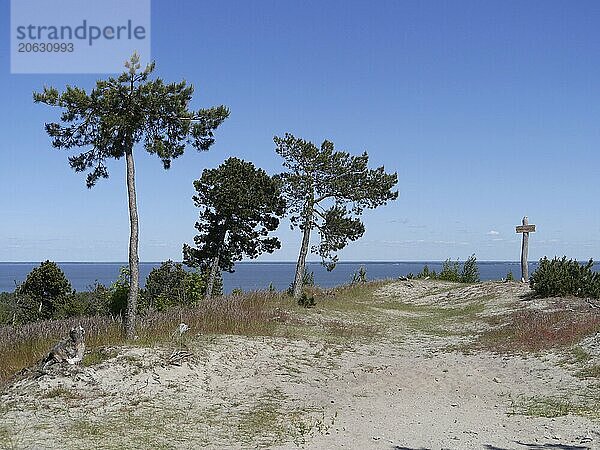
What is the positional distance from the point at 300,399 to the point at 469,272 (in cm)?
3002

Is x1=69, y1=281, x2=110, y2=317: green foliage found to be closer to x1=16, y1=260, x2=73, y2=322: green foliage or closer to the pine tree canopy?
x1=16, y1=260, x2=73, y2=322: green foliage

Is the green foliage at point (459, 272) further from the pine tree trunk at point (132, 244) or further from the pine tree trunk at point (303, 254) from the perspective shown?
the pine tree trunk at point (132, 244)

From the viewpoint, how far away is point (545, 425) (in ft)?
28.2

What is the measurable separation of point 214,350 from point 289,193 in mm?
14568

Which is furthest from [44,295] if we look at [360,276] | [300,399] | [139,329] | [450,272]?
[300,399]

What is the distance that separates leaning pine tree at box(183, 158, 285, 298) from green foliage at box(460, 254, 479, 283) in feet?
46.0

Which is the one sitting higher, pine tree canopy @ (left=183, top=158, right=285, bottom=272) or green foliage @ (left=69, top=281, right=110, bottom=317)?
pine tree canopy @ (left=183, top=158, right=285, bottom=272)

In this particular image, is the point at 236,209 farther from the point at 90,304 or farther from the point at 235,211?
the point at 90,304

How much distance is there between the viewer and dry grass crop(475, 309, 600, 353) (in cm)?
1484

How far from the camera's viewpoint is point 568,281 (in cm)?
2427

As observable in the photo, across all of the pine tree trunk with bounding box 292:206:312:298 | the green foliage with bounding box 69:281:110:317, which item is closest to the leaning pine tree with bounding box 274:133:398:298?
the pine tree trunk with bounding box 292:206:312:298

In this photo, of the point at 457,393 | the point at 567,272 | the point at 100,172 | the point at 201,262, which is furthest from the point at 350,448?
the point at 201,262

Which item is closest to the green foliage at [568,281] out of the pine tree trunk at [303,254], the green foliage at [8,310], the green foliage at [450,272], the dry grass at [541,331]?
the dry grass at [541,331]

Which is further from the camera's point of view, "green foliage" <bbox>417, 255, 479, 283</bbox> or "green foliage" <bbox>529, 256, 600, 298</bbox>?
"green foliage" <bbox>417, 255, 479, 283</bbox>
